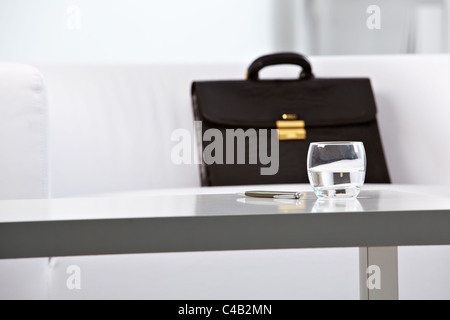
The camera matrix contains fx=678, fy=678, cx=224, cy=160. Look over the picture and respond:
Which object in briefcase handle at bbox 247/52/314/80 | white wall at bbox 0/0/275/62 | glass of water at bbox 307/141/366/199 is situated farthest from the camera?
white wall at bbox 0/0/275/62

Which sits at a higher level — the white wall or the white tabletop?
the white wall

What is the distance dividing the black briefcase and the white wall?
4.07 ft

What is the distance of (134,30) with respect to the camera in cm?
290

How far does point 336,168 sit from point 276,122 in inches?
34.9

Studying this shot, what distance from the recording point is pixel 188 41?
2.95 m

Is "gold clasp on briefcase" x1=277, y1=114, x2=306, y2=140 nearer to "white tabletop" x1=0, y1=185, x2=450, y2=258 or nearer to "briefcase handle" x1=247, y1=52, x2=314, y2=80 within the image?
"briefcase handle" x1=247, y1=52, x2=314, y2=80

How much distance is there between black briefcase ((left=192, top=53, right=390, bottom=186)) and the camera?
1.53m

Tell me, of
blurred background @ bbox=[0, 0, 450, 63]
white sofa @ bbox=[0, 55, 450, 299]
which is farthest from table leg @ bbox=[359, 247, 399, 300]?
blurred background @ bbox=[0, 0, 450, 63]

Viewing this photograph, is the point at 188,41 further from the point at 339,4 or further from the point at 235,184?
the point at 235,184

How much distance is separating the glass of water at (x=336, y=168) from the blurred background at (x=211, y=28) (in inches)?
78.5

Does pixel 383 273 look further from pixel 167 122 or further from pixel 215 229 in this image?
pixel 167 122
